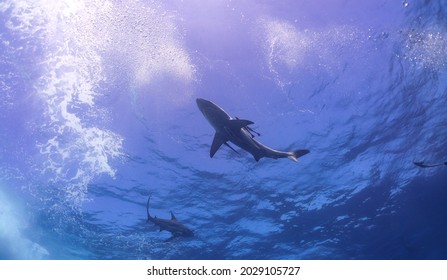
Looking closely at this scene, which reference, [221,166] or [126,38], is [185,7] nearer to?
[126,38]

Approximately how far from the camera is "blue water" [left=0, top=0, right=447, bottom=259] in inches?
453

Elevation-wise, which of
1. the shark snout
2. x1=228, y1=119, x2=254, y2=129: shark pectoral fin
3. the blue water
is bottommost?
x1=228, y1=119, x2=254, y2=129: shark pectoral fin

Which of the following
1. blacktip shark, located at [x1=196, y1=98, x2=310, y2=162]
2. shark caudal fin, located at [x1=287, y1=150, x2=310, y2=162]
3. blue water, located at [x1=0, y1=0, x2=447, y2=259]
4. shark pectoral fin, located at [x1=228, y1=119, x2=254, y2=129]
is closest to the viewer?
blacktip shark, located at [x1=196, y1=98, x2=310, y2=162]

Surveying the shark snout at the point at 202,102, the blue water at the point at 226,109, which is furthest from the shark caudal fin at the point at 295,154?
the blue water at the point at 226,109

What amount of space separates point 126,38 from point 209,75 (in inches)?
138

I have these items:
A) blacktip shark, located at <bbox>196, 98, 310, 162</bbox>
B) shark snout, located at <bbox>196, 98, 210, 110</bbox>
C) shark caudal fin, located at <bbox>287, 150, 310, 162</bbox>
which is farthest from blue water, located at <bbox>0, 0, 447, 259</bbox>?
shark snout, located at <bbox>196, 98, 210, 110</bbox>

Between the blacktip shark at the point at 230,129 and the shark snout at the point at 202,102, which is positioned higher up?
the shark snout at the point at 202,102

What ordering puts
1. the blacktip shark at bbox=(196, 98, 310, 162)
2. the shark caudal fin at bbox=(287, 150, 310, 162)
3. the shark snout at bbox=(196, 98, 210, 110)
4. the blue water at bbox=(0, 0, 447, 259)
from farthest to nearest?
the blue water at bbox=(0, 0, 447, 259) → the shark caudal fin at bbox=(287, 150, 310, 162) → the blacktip shark at bbox=(196, 98, 310, 162) → the shark snout at bbox=(196, 98, 210, 110)

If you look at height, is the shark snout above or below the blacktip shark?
above

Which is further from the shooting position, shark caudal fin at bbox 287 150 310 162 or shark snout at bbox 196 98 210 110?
shark caudal fin at bbox 287 150 310 162

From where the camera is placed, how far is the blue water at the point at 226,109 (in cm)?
1152

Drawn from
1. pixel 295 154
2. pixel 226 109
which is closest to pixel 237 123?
pixel 295 154

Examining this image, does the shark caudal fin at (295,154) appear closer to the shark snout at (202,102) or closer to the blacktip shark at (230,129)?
the blacktip shark at (230,129)

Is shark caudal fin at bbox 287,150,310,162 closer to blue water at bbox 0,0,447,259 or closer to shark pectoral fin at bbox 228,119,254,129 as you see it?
shark pectoral fin at bbox 228,119,254,129
